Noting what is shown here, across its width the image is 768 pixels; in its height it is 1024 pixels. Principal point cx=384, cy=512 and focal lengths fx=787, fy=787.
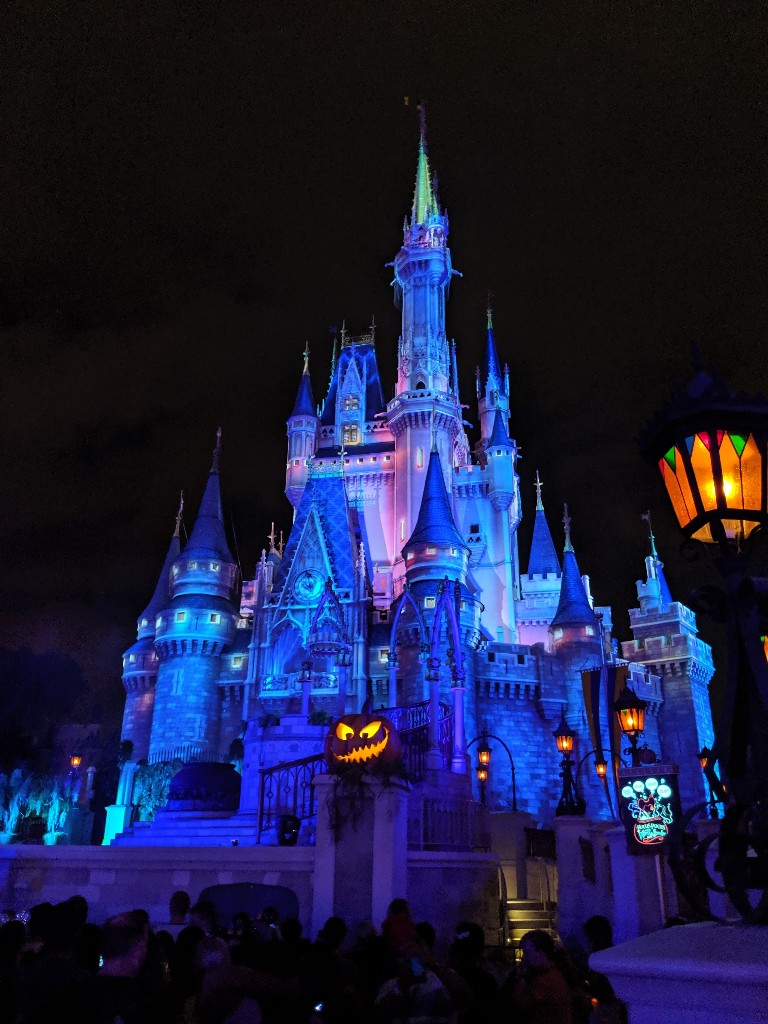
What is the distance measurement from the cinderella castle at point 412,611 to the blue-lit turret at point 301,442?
0.43ft

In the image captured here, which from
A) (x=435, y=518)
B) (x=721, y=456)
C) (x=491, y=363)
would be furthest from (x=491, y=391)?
(x=721, y=456)

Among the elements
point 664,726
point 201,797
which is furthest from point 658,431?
point 664,726

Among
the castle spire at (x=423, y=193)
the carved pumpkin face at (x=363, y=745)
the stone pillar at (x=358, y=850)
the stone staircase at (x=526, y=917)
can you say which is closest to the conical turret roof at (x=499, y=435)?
the castle spire at (x=423, y=193)

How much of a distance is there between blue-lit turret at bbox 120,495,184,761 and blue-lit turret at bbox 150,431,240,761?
6.34 feet

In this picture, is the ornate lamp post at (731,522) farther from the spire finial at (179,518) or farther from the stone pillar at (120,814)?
the spire finial at (179,518)

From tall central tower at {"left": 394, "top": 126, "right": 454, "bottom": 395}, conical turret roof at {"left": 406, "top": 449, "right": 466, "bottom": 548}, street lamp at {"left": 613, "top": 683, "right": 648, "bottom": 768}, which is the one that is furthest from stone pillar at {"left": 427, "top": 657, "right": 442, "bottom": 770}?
tall central tower at {"left": 394, "top": 126, "right": 454, "bottom": 395}

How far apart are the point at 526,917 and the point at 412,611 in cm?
2252

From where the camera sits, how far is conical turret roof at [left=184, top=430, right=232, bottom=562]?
42719 millimetres

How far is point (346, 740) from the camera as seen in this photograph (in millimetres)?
9789

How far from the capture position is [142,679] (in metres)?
43.1

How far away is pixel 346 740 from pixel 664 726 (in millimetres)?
35173

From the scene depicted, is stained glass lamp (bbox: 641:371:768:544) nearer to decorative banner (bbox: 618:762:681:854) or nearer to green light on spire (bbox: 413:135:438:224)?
decorative banner (bbox: 618:762:681:854)

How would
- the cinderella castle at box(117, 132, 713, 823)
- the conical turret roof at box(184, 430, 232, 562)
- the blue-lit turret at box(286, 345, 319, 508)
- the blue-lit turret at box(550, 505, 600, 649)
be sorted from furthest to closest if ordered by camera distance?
the blue-lit turret at box(286, 345, 319, 508) < the conical turret roof at box(184, 430, 232, 562) < the blue-lit turret at box(550, 505, 600, 649) < the cinderella castle at box(117, 132, 713, 823)

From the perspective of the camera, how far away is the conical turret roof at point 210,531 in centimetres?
4272
